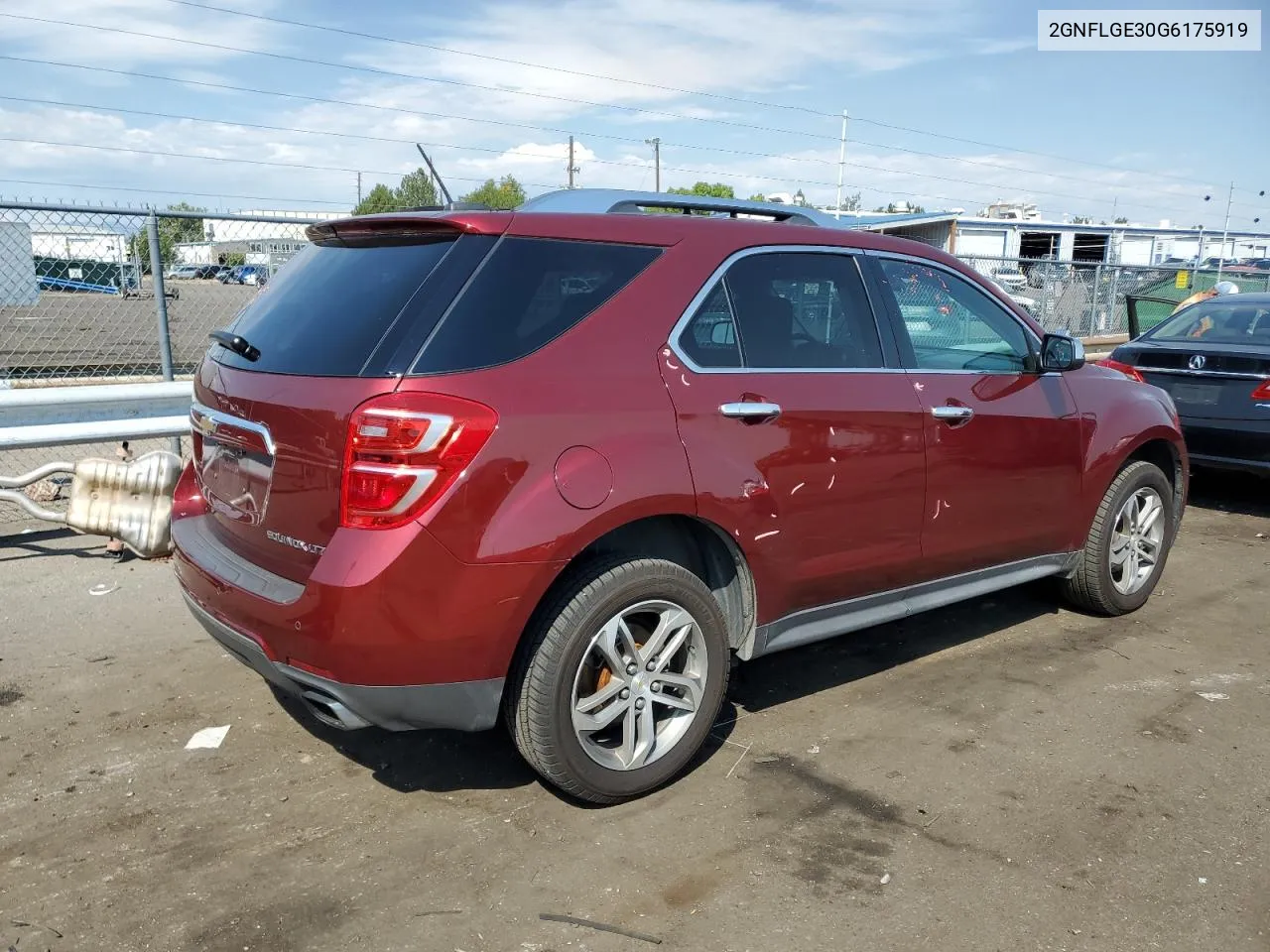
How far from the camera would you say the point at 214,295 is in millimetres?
9758

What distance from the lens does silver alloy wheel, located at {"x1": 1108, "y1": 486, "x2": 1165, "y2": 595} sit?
16.9ft

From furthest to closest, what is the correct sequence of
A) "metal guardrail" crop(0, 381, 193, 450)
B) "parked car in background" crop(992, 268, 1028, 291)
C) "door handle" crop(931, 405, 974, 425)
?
"parked car in background" crop(992, 268, 1028, 291), "metal guardrail" crop(0, 381, 193, 450), "door handle" crop(931, 405, 974, 425)

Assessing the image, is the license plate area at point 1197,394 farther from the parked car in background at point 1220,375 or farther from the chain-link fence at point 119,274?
the chain-link fence at point 119,274

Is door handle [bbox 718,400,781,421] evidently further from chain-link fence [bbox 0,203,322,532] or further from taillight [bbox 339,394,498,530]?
chain-link fence [bbox 0,203,322,532]

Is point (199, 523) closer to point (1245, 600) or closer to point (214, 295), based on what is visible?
point (1245, 600)

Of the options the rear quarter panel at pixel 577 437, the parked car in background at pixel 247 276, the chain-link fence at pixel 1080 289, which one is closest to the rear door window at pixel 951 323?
the rear quarter panel at pixel 577 437

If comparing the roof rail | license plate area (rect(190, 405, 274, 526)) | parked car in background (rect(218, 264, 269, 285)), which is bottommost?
license plate area (rect(190, 405, 274, 526))

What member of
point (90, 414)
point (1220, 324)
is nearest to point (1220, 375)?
point (1220, 324)

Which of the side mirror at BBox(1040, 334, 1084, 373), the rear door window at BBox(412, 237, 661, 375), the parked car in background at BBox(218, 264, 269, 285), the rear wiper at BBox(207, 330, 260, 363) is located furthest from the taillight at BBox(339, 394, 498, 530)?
the parked car in background at BBox(218, 264, 269, 285)

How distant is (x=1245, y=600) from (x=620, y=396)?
4.26 meters

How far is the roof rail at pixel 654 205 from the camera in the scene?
3.50 m

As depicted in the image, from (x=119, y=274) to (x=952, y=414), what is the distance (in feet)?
21.3

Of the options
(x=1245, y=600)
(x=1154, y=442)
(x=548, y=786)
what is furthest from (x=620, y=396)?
(x=1245, y=600)

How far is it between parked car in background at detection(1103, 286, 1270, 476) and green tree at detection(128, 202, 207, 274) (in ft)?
21.8
